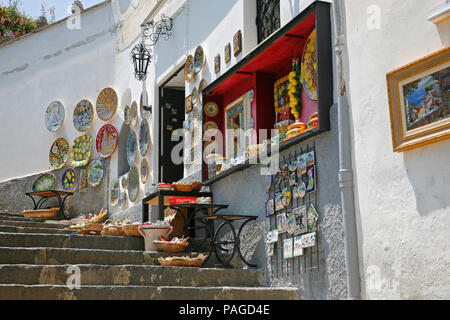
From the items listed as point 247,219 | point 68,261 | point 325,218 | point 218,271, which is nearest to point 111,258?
point 68,261

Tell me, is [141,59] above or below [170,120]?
above

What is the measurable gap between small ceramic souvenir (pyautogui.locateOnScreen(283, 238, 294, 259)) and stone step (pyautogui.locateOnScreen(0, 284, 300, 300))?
0.39 metres

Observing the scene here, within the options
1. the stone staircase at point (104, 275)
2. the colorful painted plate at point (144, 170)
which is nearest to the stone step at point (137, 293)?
the stone staircase at point (104, 275)

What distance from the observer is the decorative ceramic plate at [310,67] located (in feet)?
19.5

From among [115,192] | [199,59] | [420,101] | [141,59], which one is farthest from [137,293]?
[115,192]

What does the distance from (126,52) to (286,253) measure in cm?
771

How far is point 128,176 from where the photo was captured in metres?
11.2

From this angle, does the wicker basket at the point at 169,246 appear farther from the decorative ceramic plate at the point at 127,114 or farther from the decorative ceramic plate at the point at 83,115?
the decorative ceramic plate at the point at 83,115

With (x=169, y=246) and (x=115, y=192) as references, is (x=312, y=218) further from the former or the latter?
(x=115, y=192)

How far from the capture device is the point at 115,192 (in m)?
11.6

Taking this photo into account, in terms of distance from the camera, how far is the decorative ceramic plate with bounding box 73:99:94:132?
1277 centimetres

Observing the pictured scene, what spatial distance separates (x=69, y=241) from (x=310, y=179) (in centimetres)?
259

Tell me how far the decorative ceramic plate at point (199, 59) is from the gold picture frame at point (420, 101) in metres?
4.62
